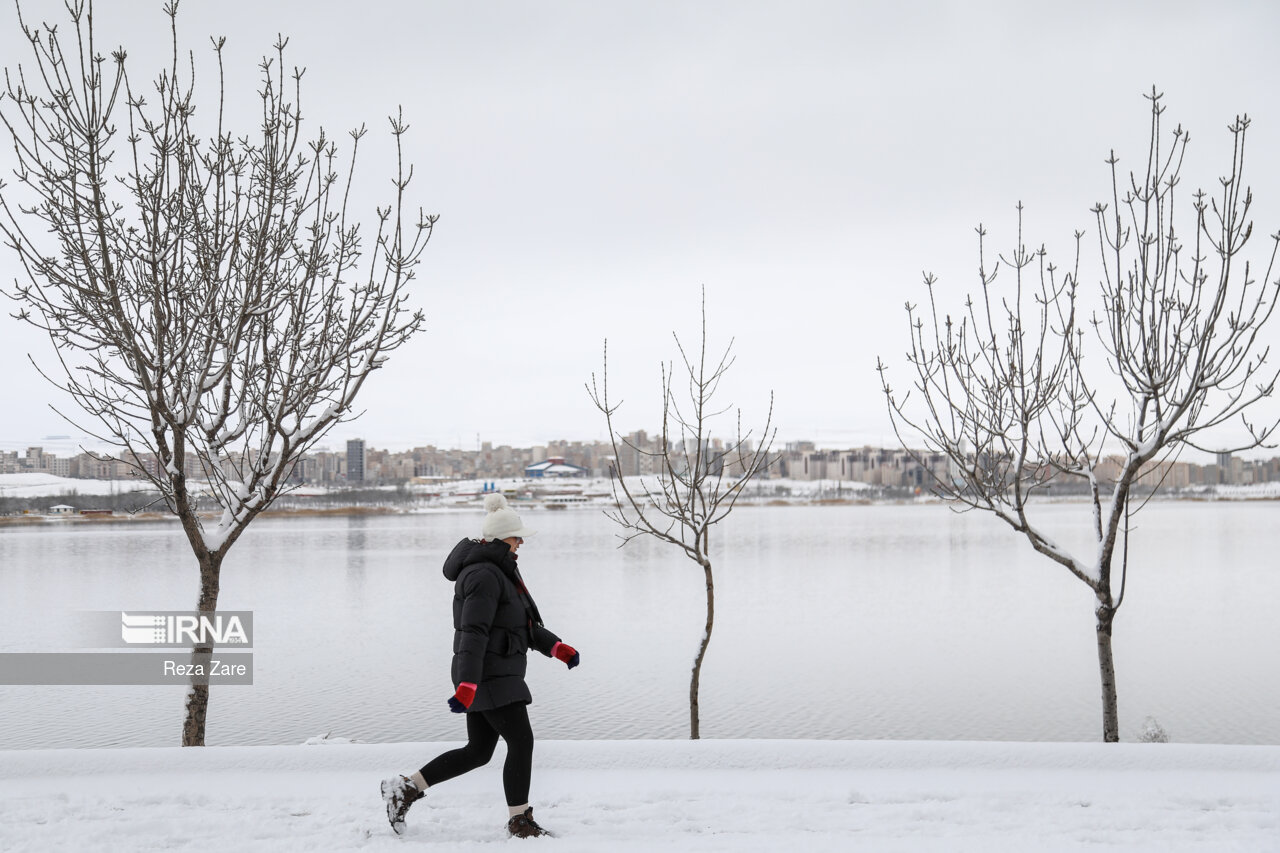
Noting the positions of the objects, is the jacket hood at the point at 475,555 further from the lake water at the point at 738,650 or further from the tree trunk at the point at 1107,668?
the lake water at the point at 738,650

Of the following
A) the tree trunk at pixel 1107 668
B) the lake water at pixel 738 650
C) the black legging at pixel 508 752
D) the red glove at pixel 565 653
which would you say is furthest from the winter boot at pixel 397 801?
the lake water at pixel 738 650

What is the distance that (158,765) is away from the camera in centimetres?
542

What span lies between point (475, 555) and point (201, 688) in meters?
3.66

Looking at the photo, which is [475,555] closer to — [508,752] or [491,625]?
[491,625]

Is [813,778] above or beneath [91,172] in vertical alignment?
beneath

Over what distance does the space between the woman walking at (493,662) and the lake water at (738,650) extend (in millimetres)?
8257

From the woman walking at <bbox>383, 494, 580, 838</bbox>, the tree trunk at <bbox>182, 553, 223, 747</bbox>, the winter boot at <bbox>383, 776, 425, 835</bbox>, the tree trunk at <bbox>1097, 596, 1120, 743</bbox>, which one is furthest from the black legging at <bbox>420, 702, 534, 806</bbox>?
the tree trunk at <bbox>1097, 596, 1120, 743</bbox>

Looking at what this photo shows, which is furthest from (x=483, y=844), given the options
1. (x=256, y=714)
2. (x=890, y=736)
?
(x=256, y=714)

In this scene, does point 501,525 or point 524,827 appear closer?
point 524,827

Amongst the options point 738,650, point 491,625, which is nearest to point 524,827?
point 491,625

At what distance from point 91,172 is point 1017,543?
166 ft

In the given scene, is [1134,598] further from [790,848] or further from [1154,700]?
[790,848]

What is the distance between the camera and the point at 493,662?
15.0 feet

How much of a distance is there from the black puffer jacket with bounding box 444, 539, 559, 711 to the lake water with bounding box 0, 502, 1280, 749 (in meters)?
8.42
